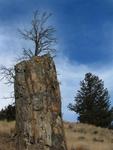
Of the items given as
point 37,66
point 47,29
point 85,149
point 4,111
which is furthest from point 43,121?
point 4,111

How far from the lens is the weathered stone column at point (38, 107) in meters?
7.50

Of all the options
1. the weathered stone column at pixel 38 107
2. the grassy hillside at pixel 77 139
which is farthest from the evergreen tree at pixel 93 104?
the weathered stone column at pixel 38 107

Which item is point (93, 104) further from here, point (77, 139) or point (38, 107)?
point (38, 107)

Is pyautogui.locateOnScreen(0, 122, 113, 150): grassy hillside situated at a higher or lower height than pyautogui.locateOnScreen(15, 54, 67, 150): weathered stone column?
higher

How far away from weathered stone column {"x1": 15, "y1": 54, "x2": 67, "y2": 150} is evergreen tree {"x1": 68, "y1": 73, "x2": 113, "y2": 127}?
43.8 m

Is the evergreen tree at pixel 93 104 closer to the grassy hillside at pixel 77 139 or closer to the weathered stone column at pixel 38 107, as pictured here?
the grassy hillside at pixel 77 139

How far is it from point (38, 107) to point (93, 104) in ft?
150

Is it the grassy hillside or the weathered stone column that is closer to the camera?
the weathered stone column

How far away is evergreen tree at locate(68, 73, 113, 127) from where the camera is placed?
5193cm

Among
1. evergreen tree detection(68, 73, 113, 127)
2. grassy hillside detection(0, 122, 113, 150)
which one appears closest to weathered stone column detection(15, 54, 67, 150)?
grassy hillside detection(0, 122, 113, 150)

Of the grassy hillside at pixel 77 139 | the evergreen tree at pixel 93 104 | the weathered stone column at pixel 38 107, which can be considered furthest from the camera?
the evergreen tree at pixel 93 104

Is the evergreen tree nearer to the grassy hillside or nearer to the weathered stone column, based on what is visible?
the grassy hillside

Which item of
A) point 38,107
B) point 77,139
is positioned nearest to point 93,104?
point 77,139

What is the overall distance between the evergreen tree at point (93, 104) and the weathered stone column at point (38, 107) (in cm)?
4376
